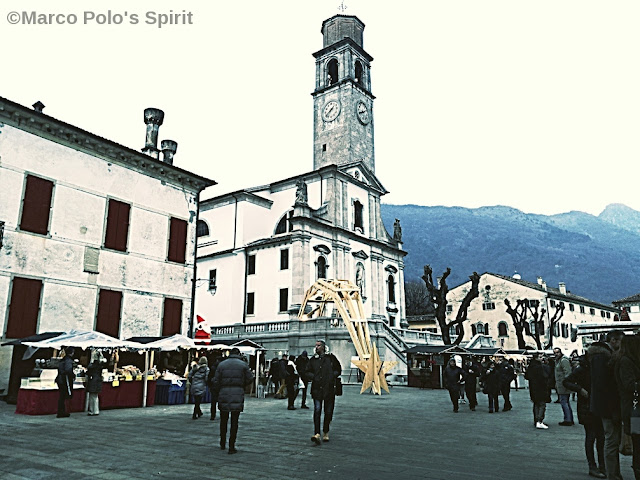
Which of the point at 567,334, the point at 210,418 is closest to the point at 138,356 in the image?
the point at 210,418

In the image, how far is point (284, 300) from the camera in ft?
121

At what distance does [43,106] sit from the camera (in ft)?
65.3

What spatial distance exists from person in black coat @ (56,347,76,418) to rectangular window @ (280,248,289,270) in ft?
81.1

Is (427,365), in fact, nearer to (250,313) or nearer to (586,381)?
(250,313)

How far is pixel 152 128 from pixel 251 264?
15.8 meters

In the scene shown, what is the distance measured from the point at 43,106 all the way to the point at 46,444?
16108mm

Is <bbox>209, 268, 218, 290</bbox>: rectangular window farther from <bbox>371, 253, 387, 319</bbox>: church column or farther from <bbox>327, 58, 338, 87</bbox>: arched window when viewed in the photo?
<bbox>327, 58, 338, 87</bbox>: arched window

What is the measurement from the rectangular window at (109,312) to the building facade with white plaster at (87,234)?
4 centimetres

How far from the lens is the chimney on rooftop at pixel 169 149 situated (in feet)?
85.1

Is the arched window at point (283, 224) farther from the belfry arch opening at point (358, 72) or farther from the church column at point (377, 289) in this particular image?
the belfry arch opening at point (358, 72)

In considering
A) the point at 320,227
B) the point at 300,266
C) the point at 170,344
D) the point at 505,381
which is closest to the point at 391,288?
the point at 320,227

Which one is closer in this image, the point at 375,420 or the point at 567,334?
the point at 375,420


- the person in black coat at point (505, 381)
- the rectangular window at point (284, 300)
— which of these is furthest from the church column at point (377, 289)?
the person in black coat at point (505, 381)

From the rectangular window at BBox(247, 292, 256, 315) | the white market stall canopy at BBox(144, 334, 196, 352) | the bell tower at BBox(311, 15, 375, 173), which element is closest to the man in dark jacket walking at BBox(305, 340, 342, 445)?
the white market stall canopy at BBox(144, 334, 196, 352)
